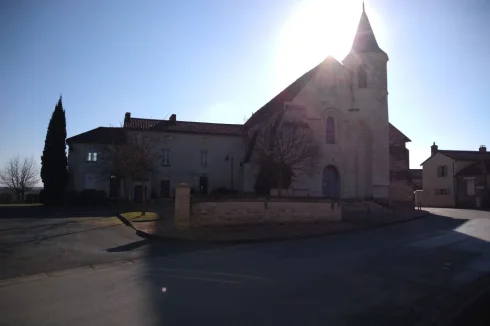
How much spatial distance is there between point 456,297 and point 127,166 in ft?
94.1

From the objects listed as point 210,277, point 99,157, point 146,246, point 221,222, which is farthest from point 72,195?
point 210,277

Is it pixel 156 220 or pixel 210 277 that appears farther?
pixel 156 220

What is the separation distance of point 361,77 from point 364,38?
3728 mm

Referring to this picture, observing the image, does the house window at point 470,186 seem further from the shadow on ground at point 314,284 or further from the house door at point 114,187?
the house door at point 114,187

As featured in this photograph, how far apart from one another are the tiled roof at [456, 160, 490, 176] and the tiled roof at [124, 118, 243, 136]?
30.0 m

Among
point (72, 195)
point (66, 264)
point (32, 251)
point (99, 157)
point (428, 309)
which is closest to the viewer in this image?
point (428, 309)

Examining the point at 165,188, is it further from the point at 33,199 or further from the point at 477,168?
the point at 477,168

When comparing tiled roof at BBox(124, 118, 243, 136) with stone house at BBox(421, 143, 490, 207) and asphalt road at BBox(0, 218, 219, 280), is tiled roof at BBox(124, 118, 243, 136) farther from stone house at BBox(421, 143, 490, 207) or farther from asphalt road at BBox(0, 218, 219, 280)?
stone house at BBox(421, 143, 490, 207)

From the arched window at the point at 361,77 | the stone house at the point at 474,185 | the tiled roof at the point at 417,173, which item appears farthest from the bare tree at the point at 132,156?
the tiled roof at the point at 417,173

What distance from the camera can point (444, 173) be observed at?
56.9 m

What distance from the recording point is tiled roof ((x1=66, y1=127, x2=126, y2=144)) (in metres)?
42.0

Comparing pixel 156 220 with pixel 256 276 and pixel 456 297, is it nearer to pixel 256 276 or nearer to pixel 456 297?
pixel 256 276

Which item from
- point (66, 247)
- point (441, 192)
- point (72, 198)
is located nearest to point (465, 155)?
point (441, 192)

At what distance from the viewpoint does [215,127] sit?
158 ft
